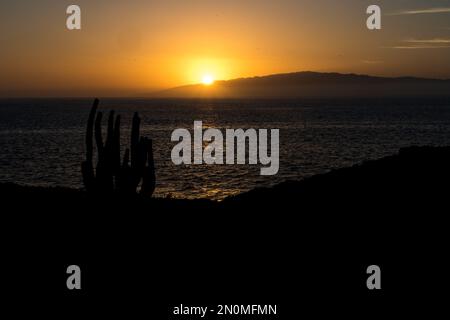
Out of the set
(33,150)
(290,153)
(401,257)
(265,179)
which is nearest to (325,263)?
(401,257)

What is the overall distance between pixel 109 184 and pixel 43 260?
582 cm

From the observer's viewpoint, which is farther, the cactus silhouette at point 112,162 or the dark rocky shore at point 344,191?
the cactus silhouette at point 112,162

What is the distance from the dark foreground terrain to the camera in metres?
11.3

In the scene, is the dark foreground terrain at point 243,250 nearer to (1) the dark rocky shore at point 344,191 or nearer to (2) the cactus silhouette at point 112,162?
(1) the dark rocky shore at point 344,191

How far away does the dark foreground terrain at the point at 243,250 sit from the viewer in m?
11.3

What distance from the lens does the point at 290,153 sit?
6950cm

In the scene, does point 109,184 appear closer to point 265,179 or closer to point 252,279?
point 252,279

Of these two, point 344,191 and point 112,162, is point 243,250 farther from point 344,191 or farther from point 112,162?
point 112,162

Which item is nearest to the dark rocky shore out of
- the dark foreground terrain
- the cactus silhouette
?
the dark foreground terrain

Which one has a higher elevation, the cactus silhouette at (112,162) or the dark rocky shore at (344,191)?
the cactus silhouette at (112,162)

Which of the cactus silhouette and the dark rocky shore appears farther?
the cactus silhouette

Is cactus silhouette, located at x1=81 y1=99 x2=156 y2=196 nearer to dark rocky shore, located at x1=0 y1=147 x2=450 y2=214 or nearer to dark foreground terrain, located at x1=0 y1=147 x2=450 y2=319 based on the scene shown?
dark rocky shore, located at x1=0 y1=147 x2=450 y2=214

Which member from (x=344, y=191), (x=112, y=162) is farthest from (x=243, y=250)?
(x=112, y=162)

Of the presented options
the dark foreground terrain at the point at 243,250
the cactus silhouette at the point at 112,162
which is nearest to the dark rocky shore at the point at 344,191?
the dark foreground terrain at the point at 243,250
